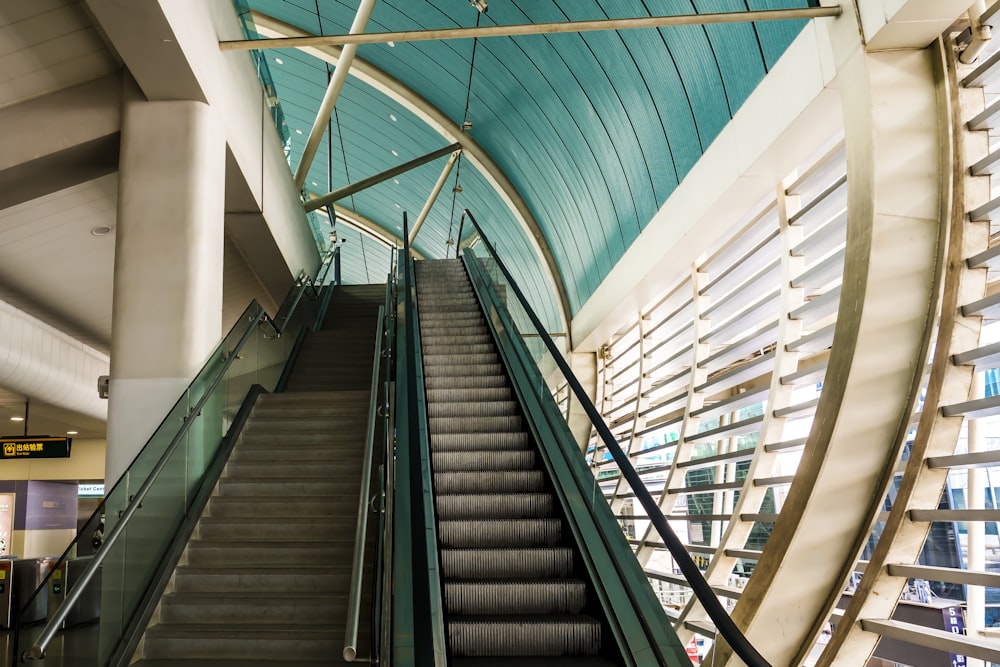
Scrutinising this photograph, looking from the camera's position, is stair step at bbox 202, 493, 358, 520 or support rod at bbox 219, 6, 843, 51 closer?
support rod at bbox 219, 6, 843, 51

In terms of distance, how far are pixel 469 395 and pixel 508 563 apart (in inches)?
118

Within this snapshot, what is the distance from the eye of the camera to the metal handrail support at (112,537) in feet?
13.2

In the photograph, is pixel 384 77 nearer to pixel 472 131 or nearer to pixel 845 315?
pixel 472 131

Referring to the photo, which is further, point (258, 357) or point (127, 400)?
point (258, 357)

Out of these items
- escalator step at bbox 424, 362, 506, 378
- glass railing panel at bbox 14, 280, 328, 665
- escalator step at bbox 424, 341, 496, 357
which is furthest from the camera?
escalator step at bbox 424, 341, 496, 357

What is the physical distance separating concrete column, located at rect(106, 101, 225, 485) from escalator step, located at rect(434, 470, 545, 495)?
234cm

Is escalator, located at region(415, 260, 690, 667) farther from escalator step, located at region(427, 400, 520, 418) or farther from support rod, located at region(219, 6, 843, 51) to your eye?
support rod, located at region(219, 6, 843, 51)

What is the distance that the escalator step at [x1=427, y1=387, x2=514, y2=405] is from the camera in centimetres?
812

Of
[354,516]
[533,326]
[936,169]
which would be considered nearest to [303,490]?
[354,516]

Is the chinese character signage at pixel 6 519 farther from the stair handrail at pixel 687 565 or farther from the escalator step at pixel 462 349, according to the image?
the stair handrail at pixel 687 565

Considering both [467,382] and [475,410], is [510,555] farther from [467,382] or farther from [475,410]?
[467,382]

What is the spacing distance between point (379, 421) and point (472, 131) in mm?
11054

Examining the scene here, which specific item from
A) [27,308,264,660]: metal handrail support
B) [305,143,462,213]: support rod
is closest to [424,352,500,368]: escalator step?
[27,308,264,660]: metal handrail support

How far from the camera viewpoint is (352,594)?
166 inches
